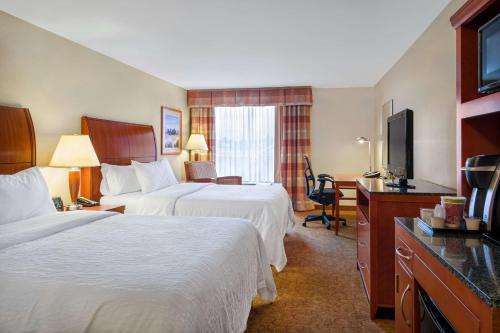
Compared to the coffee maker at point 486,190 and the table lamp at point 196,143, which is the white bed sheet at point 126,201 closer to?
the table lamp at point 196,143

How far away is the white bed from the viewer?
334cm

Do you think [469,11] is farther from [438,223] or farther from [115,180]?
[115,180]

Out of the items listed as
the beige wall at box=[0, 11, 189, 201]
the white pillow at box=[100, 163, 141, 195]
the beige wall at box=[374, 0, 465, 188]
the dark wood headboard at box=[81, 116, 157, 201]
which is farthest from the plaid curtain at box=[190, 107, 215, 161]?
the beige wall at box=[374, 0, 465, 188]

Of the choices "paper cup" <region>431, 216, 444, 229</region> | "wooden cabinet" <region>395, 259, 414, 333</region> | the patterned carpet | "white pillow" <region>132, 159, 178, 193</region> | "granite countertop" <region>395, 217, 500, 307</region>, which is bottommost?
the patterned carpet

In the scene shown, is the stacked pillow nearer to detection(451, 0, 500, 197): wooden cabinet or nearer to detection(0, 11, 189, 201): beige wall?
detection(0, 11, 189, 201): beige wall

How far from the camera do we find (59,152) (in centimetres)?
318

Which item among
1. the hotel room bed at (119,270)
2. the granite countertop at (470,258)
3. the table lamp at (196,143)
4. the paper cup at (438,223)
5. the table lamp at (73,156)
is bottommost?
the hotel room bed at (119,270)

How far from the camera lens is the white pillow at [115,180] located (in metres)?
3.85

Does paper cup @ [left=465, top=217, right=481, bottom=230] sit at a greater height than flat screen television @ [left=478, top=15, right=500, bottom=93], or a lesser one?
lesser

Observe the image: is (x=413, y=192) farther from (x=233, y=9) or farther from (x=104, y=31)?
(x=104, y=31)

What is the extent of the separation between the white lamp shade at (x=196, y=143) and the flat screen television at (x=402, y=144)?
338cm

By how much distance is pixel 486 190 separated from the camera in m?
1.46

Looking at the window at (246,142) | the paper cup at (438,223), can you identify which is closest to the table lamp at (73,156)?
the paper cup at (438,223)

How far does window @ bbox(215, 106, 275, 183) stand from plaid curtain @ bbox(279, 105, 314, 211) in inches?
11.6
